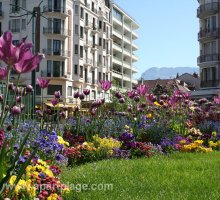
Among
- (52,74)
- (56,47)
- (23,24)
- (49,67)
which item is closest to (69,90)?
(52,74)

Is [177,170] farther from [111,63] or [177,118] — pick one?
[111,63]

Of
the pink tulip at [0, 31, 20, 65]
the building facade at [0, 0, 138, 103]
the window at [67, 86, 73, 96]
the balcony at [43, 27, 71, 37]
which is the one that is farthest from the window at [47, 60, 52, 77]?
the pink tulip at [0, 31, 20, 65]

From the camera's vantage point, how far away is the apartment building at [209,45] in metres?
50.5

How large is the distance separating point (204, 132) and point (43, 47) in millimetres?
45449

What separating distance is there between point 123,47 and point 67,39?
27.8 meters

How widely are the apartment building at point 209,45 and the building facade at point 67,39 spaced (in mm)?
13393

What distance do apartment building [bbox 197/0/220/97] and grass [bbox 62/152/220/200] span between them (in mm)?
42538

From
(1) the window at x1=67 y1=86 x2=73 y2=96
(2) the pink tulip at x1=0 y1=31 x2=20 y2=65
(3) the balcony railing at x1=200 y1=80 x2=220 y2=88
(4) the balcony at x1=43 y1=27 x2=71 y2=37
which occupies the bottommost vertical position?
(2) the pink tulip at x1=0 y1=31 x2=20 y2=65

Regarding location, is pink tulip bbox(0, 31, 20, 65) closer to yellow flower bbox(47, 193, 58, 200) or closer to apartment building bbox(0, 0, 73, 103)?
yellow flower bbox(47, 193, 58, 200)

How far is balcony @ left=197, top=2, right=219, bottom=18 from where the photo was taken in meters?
51.3

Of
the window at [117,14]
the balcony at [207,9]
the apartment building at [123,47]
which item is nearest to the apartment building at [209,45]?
the balcony at [207,9]

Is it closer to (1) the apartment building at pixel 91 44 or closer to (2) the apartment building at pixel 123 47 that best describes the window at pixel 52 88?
(1) the apartment building at pixel 91 44

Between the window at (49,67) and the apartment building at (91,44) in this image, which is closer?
the window at (49,67)

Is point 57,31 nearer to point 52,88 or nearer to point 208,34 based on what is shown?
point 52,88
